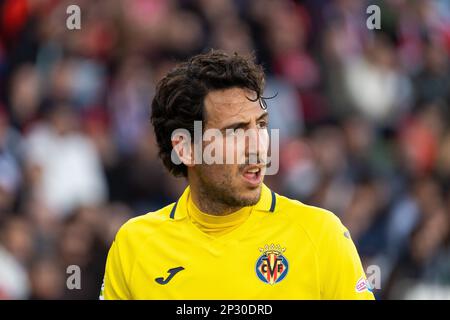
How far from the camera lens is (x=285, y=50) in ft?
31.8

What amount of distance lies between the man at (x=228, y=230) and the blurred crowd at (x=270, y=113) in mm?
3816

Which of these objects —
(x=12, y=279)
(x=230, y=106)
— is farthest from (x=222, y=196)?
(x=12, y=279)

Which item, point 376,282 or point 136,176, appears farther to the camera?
point 136,176

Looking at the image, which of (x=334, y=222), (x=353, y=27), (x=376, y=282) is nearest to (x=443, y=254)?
(x=376, y=282)

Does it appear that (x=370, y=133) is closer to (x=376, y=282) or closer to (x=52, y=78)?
(x=376, y=282)

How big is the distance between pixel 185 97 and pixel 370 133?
5178 millimetres

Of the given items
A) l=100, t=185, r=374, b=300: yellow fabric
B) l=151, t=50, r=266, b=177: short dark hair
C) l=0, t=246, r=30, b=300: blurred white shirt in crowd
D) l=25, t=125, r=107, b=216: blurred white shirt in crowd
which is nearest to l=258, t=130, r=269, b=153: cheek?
Answer: l=151, t=50, r=266, b=177: short dark hair

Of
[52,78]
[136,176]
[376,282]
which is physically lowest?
[376,282]

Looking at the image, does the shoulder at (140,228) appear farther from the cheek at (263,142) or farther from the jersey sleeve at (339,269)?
the jersey sleeve at (339,269)

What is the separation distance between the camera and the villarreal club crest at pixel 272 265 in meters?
4.19

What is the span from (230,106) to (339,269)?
2.58 feet

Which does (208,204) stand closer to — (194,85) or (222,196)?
(222,196)
